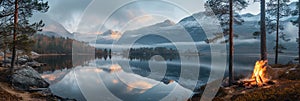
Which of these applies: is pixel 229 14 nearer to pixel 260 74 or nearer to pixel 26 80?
pixel 260 74

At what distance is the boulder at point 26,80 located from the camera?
20.1 m

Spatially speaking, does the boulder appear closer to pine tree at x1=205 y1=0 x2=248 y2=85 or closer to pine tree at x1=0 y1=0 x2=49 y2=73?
pine tree at x1=0 y1=0 x2=49 y2=73

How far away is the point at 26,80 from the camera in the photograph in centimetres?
2119

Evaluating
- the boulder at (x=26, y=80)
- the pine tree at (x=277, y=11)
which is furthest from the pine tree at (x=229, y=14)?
the boulder at (x=26, y=80)

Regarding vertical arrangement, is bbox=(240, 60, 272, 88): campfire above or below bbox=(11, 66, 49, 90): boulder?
above

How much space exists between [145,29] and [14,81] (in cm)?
1434

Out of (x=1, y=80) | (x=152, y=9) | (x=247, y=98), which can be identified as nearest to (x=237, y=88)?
(x=247, y=98)

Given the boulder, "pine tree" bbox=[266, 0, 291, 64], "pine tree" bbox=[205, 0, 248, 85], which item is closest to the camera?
"pine tree" bbox=[205, 0, 248, 85]

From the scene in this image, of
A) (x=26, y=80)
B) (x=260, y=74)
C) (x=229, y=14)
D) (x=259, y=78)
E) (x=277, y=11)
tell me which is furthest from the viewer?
(x=277, y=11)

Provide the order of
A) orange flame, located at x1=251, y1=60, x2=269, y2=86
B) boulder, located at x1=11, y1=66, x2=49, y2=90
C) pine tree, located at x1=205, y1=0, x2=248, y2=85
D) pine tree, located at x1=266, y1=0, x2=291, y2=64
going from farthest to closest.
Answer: pine tree, located at x1=266, y1=0, x2=291, y2=64 < boulder, located at x1=11, y1=66, x2=49, y2=90 < pine tree, located at x1=205, y1=0, x2=248, y2=85 < orange flame, located at x1=251, y1=60, x2=269, y2=86

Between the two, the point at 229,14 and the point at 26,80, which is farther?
the point at 26,80

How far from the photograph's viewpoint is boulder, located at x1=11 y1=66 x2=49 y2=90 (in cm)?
2014

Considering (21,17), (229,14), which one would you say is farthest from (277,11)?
(21,17)

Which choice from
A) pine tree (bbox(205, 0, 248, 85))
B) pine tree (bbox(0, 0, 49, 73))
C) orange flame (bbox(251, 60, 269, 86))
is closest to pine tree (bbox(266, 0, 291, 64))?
pine tree (bbox(205, 0, 248, 85))
